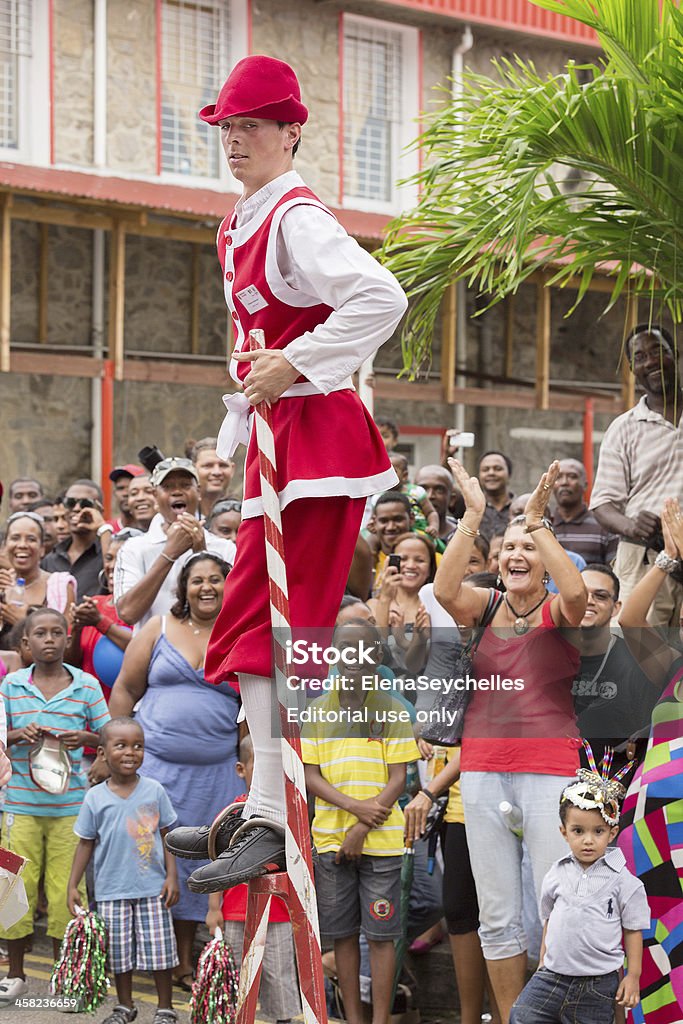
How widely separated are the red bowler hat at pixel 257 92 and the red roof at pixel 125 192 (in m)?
10.4

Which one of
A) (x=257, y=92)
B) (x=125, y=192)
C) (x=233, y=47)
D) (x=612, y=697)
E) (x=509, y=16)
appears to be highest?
(x=509, y=16)

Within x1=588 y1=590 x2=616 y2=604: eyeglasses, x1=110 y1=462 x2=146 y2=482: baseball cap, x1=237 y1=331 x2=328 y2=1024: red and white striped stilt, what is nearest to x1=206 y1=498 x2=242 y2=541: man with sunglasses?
x1=110 y1=462 x2=146 y2=482: baseball cap

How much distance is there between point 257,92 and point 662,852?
2.83m

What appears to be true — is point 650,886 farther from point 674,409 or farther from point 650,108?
point 650,108

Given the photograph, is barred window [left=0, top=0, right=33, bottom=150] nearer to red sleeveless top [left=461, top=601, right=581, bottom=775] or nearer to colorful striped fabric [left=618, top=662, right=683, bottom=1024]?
red sleeveless top [left=461, top=601, right=581, bottom=775]

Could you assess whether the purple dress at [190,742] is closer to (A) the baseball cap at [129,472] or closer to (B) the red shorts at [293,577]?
(A) the baseball cap at [129,472]

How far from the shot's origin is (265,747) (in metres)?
3.11

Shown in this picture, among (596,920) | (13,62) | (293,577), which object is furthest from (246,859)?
(13,62)

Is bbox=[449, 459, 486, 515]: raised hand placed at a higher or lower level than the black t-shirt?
higher

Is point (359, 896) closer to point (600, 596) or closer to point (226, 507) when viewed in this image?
point (600, 596)

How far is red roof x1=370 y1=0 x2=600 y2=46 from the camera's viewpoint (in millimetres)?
17266

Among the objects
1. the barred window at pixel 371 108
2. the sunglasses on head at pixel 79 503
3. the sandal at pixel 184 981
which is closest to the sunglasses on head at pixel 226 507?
the sunglasses on head at pixel 79 503

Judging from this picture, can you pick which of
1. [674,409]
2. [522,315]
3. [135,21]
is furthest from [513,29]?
[674,409]

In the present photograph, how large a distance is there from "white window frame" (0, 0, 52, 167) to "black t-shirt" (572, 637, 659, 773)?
35.9 feet
